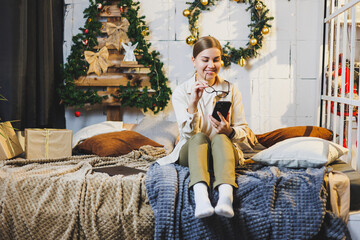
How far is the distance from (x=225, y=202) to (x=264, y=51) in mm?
2137

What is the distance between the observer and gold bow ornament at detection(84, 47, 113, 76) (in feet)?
10.7

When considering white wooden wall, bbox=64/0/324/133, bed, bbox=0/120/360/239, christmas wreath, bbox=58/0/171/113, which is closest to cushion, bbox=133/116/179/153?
christmas wreath, bbox=58/0/171/113

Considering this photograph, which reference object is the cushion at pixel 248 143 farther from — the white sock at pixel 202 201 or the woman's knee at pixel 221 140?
the white sock at pixel 202 201

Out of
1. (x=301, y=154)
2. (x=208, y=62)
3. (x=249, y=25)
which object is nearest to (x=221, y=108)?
(x=208, y=62)

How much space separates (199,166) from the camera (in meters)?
1.79

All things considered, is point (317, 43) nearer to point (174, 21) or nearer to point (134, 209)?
point (174, 21)

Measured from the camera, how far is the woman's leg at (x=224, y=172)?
161cm

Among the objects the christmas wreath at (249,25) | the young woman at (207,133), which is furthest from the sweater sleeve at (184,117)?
the christmas wreath at (249,25)

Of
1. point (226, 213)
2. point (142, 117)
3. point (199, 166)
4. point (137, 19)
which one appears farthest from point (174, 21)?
point (226, 213)

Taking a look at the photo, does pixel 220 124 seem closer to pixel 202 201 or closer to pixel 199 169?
pixel 199 169

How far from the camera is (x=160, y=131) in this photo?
10.0ft

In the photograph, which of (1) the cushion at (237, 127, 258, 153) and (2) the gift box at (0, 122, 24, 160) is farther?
(1) the cushion at (237, 127, 258, 153)

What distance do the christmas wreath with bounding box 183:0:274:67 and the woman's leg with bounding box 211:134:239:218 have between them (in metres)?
→ 1.60

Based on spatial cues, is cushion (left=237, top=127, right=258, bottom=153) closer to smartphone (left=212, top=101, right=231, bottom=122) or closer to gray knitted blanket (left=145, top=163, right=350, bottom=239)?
smartphone (left=212, top=101, right=231, bottom=122)
